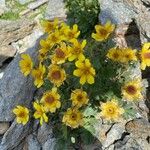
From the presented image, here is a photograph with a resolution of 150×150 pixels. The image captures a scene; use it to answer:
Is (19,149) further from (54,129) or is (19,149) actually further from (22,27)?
(22,27)

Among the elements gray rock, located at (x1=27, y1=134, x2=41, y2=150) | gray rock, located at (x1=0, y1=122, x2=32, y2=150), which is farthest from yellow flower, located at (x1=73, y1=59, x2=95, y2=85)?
gray rock, located at (x1=0, y1=122, x2=32, y2=150)

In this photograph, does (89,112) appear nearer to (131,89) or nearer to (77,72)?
(131,89)

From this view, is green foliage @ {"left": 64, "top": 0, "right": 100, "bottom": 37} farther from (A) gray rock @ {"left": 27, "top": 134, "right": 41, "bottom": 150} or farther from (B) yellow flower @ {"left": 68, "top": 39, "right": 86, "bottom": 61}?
(B) yellow flower @ {"left": 68, "top": 39, "right": 86, "bottom": 61}

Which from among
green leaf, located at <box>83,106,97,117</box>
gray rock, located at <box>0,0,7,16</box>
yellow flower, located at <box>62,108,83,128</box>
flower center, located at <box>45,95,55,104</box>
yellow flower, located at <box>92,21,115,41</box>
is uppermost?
yellow flower, located at <box>92,21,115,41</box>

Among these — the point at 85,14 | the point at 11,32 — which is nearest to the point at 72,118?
the point at 85,14

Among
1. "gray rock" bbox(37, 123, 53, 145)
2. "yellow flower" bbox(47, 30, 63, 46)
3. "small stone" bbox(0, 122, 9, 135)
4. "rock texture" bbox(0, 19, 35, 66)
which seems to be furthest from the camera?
"rock texture" bbox(0, 19, 35, 66)

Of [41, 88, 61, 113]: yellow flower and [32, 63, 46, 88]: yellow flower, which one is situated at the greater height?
[32, 63, 46, 88]: yellow flower
